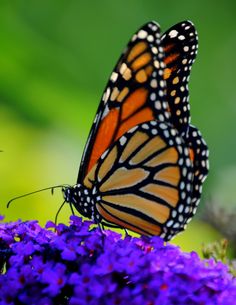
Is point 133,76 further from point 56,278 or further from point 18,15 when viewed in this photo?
point 18,15

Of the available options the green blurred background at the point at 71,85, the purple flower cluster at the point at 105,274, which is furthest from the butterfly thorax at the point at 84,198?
the green blurred background at the point at 71,85

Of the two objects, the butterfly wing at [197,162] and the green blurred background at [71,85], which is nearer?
the butterfly wing at [197,162]

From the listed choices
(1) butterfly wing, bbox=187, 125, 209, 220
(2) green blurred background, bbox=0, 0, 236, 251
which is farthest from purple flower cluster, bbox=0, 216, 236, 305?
(2) green blurred background, bbox=0, 0, 236, 251

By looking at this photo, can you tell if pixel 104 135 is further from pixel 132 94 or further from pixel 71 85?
pixel 71 85

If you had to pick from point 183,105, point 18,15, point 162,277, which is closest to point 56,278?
point 162,277

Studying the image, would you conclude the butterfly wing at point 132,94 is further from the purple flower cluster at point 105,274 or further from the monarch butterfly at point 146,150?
the purple flower cluster at point 105,274

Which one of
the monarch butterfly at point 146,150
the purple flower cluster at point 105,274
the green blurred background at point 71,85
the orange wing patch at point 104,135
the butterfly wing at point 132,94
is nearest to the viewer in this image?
the purple flower cluster at point 105,274

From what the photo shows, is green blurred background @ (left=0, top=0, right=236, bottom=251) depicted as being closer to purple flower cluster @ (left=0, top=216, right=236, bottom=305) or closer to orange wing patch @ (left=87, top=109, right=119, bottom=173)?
orange wing patch @ (left=87, top=109, right=119, bottom=173)

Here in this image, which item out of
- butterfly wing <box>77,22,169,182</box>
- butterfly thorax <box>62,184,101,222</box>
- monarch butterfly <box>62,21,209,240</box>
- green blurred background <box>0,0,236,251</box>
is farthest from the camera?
green blurred background <box>0,0,236,251</box>
